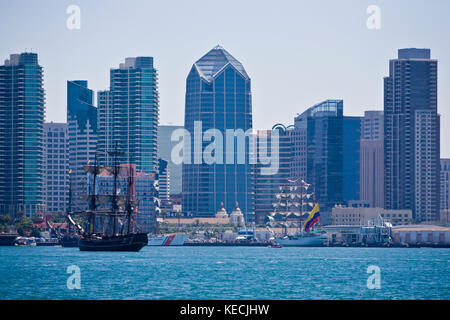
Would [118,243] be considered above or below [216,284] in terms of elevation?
below

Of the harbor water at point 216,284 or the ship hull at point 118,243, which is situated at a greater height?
the harbor water at point 216,284

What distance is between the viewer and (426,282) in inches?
3482

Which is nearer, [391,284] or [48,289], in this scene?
[48,289]

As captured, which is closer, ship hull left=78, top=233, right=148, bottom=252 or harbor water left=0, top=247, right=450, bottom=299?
harbor water left=0, top=247, right=450, bottom=299

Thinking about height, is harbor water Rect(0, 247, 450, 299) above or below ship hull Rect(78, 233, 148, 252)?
above

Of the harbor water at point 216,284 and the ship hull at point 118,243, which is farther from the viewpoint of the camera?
Answer: the ship hull at point 118,243

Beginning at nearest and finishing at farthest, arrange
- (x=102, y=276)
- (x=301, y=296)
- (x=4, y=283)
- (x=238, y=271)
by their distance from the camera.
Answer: (x=301, y=296)
(x=4, y=283)
(x=102, y=276)
(x=238, y=271)

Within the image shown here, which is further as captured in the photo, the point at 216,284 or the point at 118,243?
the point at 118,243
